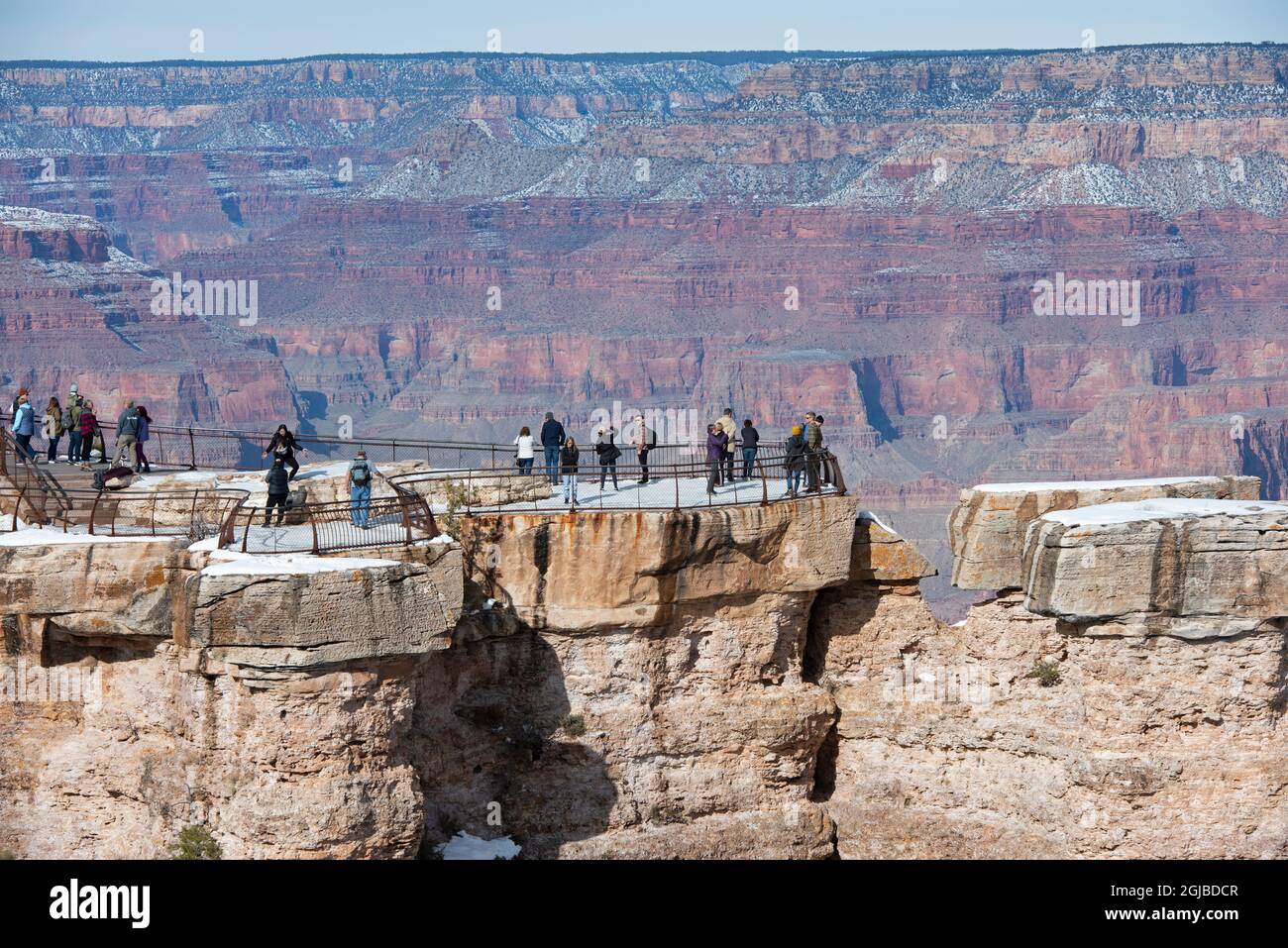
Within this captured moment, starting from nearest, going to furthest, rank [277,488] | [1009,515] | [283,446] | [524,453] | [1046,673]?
1. [277,488]
2. [283,446]
3. [1046,673]
4. [1009,515]
5. [524,453]

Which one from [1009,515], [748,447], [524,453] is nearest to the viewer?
[1009,515]

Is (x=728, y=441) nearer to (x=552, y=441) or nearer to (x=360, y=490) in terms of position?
(x=552, y=441)

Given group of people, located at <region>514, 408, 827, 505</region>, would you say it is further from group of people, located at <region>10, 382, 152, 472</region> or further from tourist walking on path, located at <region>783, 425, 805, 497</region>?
group of people, located at <region>10, 382, 152, 472</region>

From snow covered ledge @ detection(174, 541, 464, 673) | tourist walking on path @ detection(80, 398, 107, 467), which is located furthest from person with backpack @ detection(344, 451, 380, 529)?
tourist walking on path @ detection(80, 398, 107, 467)

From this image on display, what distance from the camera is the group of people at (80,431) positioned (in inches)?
1556

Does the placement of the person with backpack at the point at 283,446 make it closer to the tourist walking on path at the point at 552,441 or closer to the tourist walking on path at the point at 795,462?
the tourist walking on path at the point at 552,441

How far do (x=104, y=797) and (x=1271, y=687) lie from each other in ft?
50.4

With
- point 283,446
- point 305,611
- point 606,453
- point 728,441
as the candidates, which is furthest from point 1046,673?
point 305,611

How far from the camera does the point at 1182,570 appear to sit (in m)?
34.1

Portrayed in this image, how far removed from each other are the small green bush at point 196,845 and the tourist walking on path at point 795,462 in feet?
32.0

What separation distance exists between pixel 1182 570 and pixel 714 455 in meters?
8.06

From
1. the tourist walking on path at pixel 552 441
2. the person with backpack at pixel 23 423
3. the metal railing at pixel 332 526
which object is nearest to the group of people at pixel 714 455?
the tourist walking on path at pixel 552 441

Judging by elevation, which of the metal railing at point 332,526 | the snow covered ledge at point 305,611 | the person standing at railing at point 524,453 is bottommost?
the snow covered ledge at point 305,611
